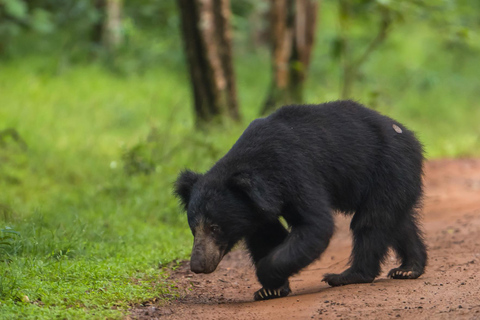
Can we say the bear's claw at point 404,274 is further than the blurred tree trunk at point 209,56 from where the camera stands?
No

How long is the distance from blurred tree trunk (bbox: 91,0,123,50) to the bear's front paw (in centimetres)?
1013

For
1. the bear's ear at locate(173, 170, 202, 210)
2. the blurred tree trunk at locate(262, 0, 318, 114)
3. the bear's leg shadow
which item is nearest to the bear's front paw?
the bear's leg shadow

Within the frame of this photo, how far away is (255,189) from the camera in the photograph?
3.86 metres

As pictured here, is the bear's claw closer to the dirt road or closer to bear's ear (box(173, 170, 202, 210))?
the dirt road

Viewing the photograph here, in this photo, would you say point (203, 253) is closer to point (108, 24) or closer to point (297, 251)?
point (297, 251)

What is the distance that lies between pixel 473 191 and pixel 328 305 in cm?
452

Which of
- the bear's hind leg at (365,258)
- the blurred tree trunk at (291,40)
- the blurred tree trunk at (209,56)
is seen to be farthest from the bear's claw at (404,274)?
the blurred tree trunk at (291,40)

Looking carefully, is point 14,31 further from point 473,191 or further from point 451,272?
point 451,272

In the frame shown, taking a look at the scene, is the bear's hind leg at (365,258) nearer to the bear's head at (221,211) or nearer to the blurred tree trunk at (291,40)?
the bear's head at (221,211)

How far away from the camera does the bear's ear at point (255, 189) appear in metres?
3.85

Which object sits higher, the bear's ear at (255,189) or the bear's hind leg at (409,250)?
the bear's ear at (255,189)

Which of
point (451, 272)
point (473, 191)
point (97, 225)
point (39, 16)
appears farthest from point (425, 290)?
point (39, 16)

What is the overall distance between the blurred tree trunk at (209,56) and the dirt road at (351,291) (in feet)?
12.2

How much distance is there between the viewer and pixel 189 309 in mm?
3844
